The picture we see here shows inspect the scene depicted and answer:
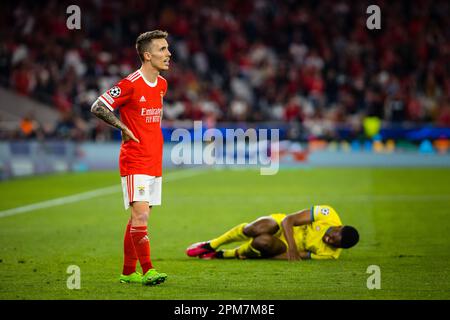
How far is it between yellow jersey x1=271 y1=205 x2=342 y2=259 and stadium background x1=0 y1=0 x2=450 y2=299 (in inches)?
231

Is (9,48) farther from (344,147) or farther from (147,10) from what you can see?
(344,147)

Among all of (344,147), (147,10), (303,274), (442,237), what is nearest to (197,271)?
(303,274)

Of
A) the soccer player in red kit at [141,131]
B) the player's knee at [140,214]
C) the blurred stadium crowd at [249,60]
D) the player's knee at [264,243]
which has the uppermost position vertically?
Result: the blurred stadium crowd at [249,60]

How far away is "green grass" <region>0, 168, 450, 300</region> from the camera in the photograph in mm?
8041

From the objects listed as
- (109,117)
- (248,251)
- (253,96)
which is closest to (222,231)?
(248,251)

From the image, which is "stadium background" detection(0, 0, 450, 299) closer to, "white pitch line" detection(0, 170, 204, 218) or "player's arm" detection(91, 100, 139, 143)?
"white pitch line" detection(0, 170, 204, 218)

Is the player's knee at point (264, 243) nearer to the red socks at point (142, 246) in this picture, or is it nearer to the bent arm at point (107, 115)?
the red socks at point (142, 246)

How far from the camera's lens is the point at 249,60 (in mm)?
31688

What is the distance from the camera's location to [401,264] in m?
9.70

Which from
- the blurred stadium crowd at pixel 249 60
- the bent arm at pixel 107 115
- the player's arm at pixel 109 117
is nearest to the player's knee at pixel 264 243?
the player's arm at pixel 109 117

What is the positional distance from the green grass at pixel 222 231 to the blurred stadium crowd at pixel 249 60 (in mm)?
5712

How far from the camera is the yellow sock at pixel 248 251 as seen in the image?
9994 mm

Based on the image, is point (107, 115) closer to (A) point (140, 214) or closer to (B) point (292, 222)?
(A) point (140, 214)
